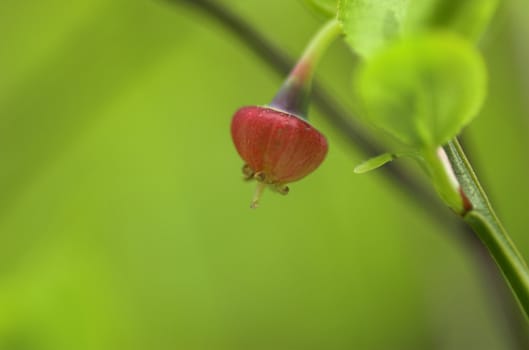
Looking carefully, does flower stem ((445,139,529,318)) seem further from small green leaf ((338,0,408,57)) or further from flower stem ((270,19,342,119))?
flower stem ((270,19,342,119))

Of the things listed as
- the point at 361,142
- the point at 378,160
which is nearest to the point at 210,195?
the point at 361,142

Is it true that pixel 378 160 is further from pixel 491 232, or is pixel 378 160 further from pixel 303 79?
pixel 303 79

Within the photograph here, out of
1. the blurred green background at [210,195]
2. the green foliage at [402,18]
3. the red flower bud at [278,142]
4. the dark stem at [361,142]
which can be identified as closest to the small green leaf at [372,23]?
the green foliage at [402,18]

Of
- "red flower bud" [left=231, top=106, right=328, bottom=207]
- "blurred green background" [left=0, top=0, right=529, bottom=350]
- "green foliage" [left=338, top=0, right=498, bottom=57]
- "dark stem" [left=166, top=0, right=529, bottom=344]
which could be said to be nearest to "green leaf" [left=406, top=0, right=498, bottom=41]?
"green foliage" [left=338, top=0, right=498, bottom=57]

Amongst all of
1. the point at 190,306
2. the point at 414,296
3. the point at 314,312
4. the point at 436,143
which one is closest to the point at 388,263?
the point at 414,296

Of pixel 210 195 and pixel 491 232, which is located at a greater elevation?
pixel 210 195
